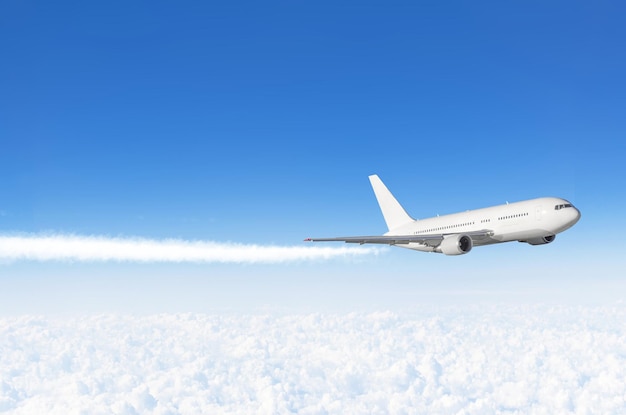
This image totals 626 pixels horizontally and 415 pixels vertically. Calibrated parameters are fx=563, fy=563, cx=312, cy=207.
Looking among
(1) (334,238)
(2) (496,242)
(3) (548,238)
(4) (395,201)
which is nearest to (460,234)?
(2) (496,242)

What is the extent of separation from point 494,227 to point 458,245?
5.70 m

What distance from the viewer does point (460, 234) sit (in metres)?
69.3

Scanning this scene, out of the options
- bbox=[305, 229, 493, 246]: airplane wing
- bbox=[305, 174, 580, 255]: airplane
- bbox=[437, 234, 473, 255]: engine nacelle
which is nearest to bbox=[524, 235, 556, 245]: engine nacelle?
bbox=[305, 174, 580, 255]: airplane

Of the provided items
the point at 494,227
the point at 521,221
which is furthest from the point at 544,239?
the point at 494,227

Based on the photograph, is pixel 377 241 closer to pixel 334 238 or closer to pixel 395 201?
pixel 334 238

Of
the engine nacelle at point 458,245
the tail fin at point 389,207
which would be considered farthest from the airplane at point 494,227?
the tail fin at point 389,207

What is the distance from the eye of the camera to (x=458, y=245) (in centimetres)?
6844

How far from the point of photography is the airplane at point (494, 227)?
216 ft

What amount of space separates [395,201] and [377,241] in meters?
26.3

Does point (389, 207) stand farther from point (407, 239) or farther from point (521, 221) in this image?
point (521, 221)

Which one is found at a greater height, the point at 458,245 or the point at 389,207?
the point at 389,207

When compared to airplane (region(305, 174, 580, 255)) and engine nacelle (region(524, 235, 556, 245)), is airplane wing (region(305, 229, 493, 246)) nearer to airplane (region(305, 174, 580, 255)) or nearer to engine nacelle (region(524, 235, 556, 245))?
airplane (region(305, 174, 580, 255))

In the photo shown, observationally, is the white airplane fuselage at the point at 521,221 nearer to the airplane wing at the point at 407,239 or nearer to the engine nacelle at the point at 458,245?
the airplane wing at the point at 407,239

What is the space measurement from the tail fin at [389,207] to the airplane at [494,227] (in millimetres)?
13840
